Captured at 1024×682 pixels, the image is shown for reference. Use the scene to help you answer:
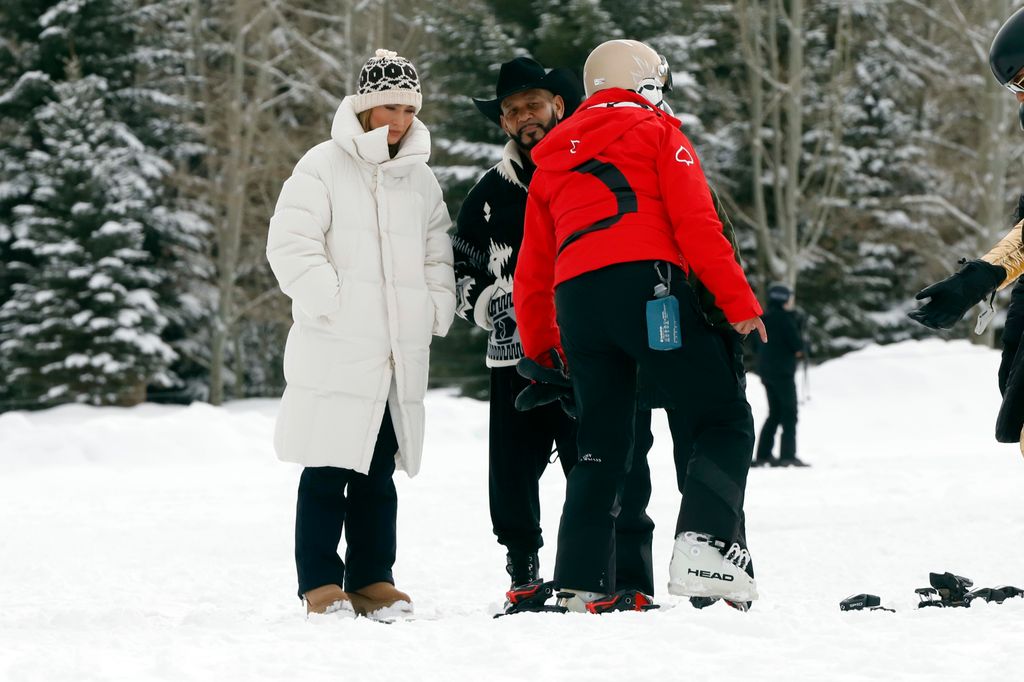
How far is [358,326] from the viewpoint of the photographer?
4609mm

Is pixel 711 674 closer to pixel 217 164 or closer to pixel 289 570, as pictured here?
pixel 289 570

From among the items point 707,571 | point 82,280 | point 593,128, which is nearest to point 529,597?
point 707,571

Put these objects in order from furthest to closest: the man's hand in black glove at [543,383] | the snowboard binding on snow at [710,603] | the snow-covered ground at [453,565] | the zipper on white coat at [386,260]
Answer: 1. the zipper on white coat at [386,260]
2. the man's hand in black glove at [543,383]
3. the snowboard binding on snow at [710,603]
4. the snow-covered ground at [453,565]

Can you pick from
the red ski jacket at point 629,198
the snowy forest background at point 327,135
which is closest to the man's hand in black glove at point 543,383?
the red ski jacket at point 629,198

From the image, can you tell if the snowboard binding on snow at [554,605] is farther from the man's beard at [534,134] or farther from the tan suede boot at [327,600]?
the man's beard at [534,134]

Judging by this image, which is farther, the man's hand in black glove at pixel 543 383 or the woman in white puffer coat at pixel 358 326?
the woman in white puffer coat at pixel 358 326

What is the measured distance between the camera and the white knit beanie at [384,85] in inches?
186

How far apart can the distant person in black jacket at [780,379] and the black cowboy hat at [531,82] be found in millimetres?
7623

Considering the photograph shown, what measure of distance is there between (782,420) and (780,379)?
42 centimetres

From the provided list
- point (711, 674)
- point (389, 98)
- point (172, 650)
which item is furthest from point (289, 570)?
point (711, 674)

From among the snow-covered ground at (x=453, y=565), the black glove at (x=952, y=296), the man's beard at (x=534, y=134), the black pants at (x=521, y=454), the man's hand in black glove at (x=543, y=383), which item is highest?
the man's beard at (x=534, y=134)

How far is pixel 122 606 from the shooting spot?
5.25 meters

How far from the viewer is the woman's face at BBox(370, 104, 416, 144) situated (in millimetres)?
4758

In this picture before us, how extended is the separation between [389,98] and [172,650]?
2251mm
